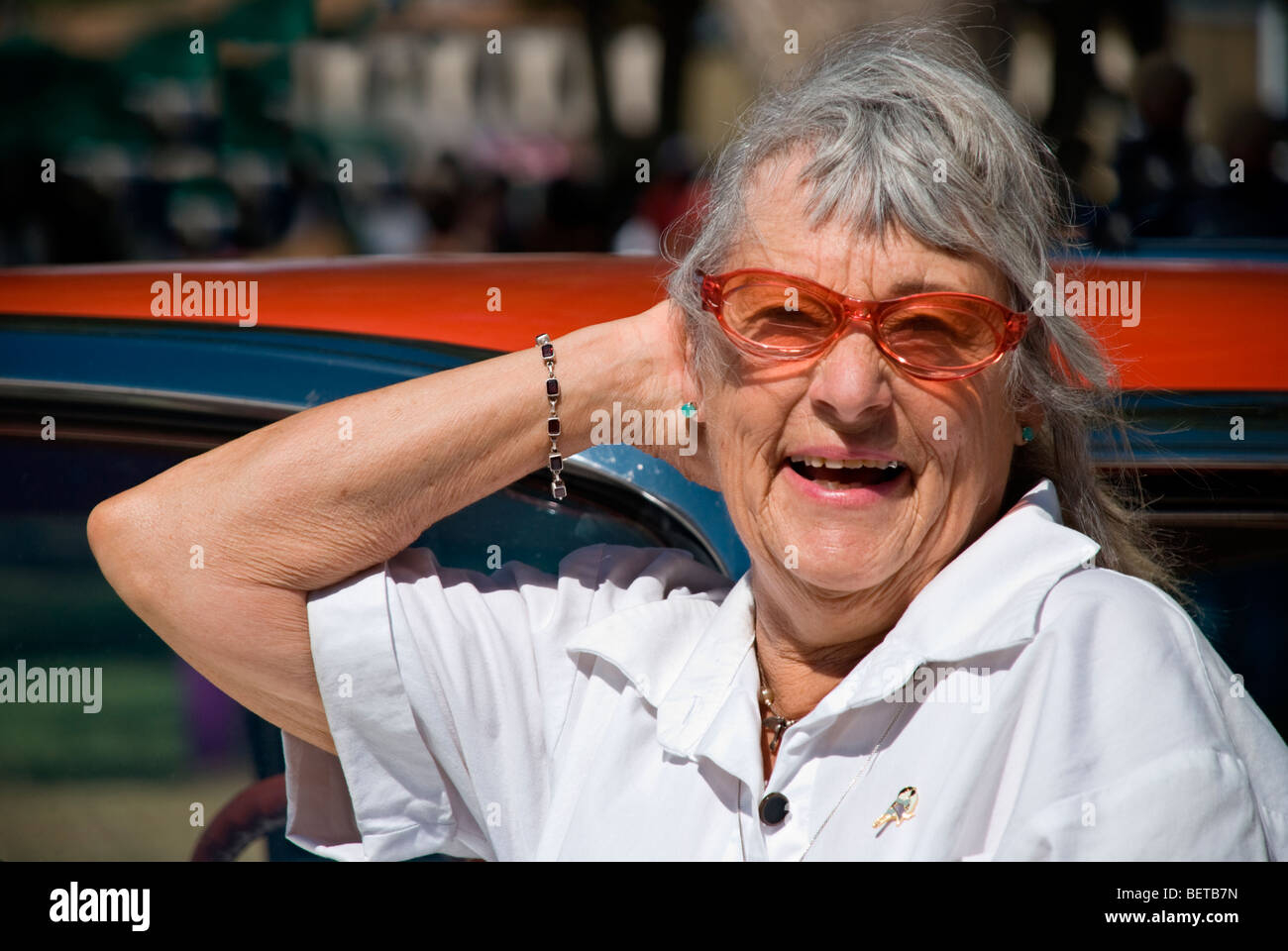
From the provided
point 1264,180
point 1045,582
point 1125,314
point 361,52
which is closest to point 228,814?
point 1045,582

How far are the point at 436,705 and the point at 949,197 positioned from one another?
110 cm

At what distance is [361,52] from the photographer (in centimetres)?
1105

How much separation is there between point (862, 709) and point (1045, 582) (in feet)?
1.03

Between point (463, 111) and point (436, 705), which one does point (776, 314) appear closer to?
point (436, 705)

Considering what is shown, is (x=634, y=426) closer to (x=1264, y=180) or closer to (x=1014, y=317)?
(x=1014, y=317)

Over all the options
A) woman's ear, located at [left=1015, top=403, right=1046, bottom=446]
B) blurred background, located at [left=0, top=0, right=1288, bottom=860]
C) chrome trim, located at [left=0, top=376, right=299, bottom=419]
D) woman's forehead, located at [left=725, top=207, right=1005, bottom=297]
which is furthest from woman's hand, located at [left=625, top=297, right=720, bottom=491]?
blurred background, located at [left=0, top=0, right=1288, bottom=860]

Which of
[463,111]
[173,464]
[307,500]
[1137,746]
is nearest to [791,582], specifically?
[1137,746]

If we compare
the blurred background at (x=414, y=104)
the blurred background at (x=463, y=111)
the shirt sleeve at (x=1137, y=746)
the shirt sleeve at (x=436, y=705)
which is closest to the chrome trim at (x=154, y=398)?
the shirt sleeve at (x=436, y=705)

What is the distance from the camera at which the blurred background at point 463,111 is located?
6652 millimetres

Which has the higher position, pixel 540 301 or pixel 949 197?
pixel 949 197

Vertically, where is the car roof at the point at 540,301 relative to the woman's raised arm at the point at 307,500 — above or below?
above

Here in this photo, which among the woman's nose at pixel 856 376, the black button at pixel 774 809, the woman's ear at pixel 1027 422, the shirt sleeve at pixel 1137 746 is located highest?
the woman's nose at pixel 856 376

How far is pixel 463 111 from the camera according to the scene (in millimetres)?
10703

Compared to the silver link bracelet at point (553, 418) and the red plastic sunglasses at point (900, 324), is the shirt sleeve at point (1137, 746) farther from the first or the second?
the silver link bracelet at point (553, 418)
